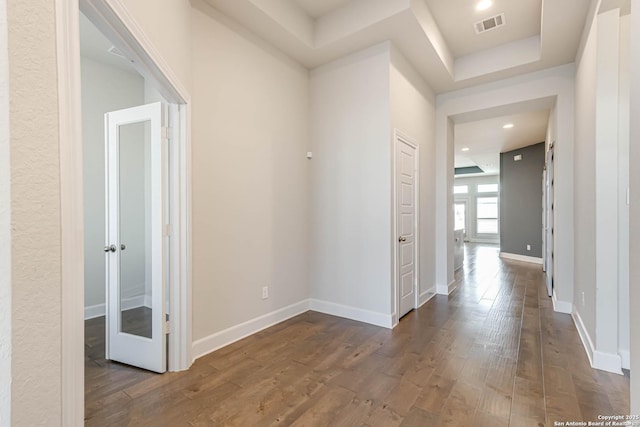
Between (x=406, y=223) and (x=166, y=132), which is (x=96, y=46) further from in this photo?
(x=406, y=223)

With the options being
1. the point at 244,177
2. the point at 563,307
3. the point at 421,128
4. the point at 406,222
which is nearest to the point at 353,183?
the point at 406,222

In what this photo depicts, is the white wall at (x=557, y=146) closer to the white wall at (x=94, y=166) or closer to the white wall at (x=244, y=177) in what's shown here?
the white wall at (x=244, y=177)

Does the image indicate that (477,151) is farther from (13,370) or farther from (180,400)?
(13,370)

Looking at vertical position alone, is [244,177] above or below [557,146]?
below

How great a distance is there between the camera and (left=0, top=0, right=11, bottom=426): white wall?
71 cm

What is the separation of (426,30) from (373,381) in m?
3.47

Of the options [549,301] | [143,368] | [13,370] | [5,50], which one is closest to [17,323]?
[13,370]

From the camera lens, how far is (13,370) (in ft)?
2.39

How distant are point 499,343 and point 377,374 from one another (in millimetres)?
1399

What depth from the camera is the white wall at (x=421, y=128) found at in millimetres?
3416

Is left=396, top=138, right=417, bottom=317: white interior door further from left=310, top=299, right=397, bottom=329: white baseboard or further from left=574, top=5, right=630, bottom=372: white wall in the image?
left=574, top=5, right=630, bottom=372: white wall

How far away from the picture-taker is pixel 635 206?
133 cm

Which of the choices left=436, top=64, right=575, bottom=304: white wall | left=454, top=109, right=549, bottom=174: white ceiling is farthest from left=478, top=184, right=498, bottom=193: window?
left=436, top=64, right=575, bottom=304: white wall

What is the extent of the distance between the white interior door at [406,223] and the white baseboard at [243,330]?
126cm
